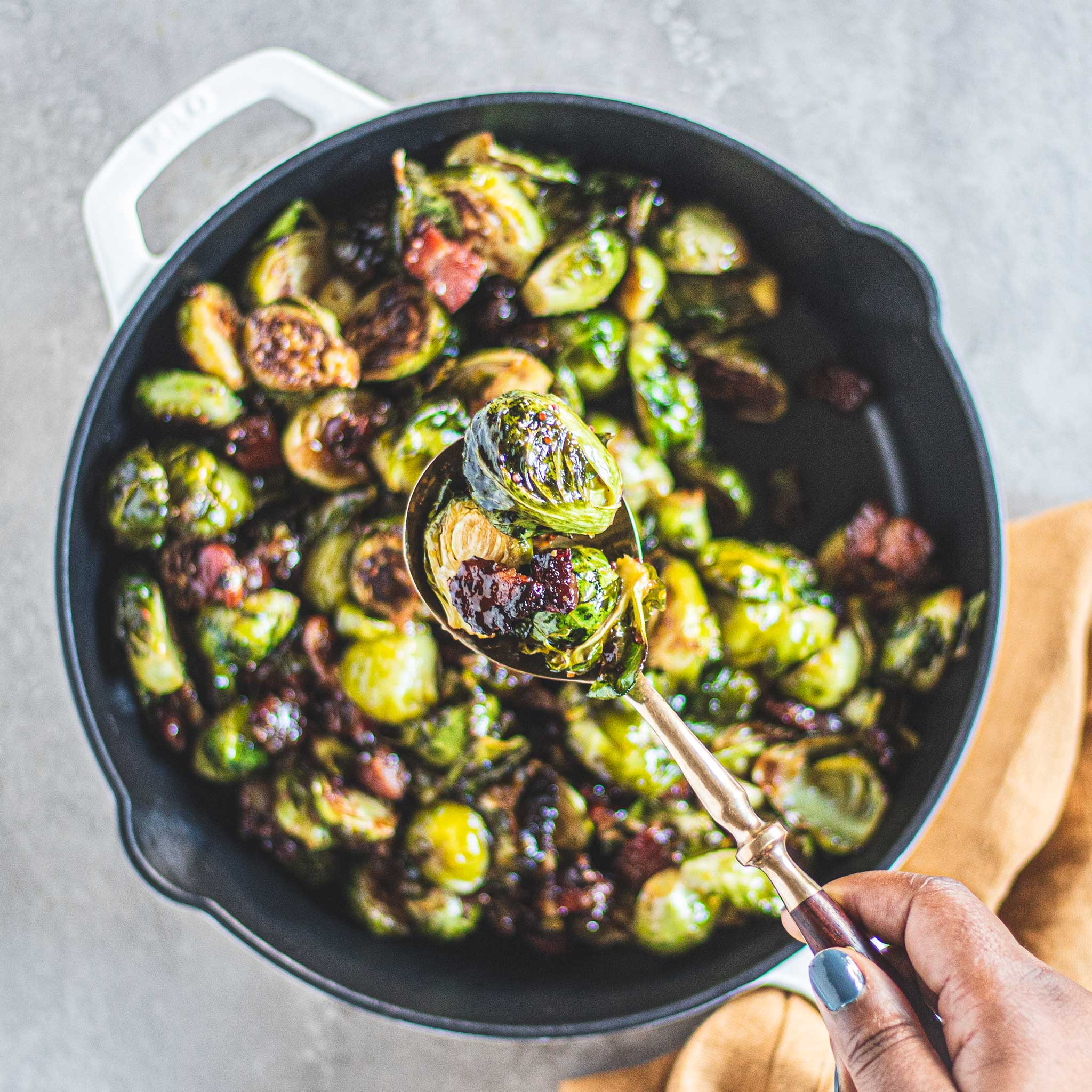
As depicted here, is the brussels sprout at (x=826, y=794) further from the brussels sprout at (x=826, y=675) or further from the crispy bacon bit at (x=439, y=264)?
the crispy bacon bit at (x=439, y=264)

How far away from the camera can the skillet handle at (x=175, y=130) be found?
2.04m

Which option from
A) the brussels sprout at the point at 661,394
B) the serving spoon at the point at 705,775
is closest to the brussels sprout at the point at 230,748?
the serving spoon at the point at 705,775

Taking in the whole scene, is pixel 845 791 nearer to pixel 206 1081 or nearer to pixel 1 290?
pixel 206 1081

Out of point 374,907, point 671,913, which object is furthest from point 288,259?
point 671,913

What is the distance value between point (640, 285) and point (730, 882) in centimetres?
144

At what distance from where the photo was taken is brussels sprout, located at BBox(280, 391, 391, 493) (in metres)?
2.09

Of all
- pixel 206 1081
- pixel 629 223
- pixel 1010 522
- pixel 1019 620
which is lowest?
pixel 206 1081

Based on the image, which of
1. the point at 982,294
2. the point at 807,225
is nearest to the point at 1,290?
the point at 807,225

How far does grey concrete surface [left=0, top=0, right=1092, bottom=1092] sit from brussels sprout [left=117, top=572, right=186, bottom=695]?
665 millimetres

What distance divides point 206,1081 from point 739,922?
61.3 inches

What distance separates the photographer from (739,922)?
2205mm

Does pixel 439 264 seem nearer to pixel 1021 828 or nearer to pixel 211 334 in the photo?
pixel 211 334

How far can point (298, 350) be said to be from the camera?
6.73 feet

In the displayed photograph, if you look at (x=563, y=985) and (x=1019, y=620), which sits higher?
(x=1019, y=620)
